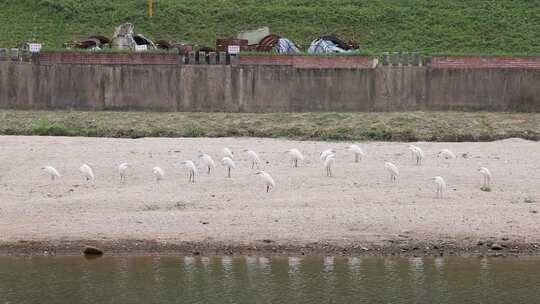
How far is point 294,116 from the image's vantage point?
26.4 metres

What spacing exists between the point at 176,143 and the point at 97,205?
626 centimetres

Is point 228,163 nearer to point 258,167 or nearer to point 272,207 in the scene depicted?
point 258,167

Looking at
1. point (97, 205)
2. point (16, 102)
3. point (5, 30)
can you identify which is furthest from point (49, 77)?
point (97, 205)

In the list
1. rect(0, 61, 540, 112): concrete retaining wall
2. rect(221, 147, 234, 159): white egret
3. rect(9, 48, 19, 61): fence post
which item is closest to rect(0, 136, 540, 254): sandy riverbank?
rect(221, 147, 234, 159): white egret

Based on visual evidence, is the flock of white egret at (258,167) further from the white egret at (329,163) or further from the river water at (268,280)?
the river water at (268,280)

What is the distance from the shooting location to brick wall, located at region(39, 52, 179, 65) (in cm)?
2723

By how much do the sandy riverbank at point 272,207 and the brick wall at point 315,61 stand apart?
562 centimetres

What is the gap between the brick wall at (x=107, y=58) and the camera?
2723 centimetres

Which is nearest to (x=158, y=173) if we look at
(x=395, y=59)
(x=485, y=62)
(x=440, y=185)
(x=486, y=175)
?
(x=440, y=185)

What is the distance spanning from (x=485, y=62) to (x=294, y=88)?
5.29 meters

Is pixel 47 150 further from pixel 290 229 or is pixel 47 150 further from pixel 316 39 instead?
pixel 316 39

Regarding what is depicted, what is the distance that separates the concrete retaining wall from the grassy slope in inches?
243

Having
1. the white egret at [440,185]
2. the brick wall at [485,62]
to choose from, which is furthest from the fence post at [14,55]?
the white egret at [440,185]

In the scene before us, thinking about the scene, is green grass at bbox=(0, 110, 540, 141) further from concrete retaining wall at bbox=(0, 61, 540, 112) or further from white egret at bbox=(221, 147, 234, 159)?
white egret at bbox=(221, 147, 234, 159)
